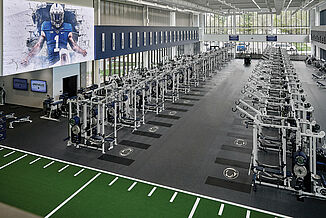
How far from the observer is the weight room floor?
20.0 feet

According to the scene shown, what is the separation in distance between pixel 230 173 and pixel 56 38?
8.13 metres

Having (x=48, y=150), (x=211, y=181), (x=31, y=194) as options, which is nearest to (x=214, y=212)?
(x=211, y=181)

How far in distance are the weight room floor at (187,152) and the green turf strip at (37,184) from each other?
27.2 inches

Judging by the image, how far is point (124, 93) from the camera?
10.7 metres

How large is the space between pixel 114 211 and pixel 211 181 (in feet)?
8.14

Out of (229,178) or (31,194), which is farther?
(229,178)

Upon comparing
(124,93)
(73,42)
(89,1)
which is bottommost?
(124,93)

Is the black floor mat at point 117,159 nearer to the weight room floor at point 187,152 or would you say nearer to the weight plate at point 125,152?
the weight room floor at point 187,152

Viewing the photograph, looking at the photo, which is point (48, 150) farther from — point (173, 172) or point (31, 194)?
point (173, 172)

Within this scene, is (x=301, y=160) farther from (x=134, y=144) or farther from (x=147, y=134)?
(x=147, y=134)

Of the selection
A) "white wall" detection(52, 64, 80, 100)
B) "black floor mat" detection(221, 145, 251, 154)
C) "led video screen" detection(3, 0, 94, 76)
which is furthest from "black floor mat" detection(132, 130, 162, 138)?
"white wall" detection(52, 64, 80, 100)

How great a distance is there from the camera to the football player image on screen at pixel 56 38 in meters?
9.82

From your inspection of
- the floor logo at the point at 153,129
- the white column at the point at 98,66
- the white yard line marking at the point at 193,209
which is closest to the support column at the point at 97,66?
the white column at the point at 98,66

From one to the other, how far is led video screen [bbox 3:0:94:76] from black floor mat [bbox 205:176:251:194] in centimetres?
709
